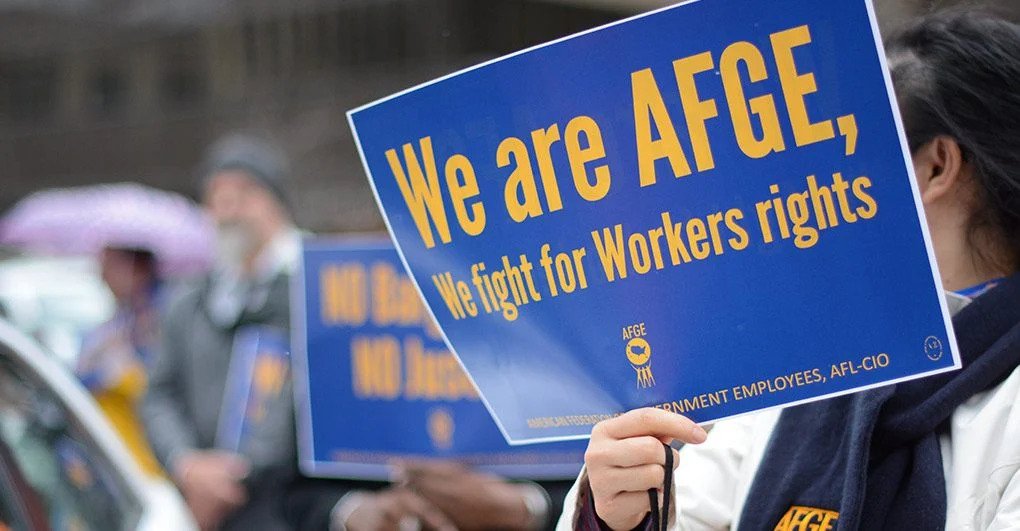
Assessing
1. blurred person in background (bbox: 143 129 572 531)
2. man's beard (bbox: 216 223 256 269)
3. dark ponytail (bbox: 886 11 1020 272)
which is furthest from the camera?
man's beard (bbox: 216 223 256 269)

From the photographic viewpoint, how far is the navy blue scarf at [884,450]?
1728mm

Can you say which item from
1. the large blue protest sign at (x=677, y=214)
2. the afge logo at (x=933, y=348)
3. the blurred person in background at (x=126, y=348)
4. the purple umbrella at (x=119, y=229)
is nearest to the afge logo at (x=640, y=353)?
the large blue protest sign at (x=677, y=214)

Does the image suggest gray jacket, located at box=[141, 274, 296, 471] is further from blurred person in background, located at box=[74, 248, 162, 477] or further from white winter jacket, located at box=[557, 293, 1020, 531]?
white winter jacket, located at box=[557, 293, 1020, 531]

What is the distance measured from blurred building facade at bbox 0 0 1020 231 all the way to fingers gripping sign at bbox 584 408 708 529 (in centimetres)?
856

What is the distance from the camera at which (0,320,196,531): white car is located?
336cm

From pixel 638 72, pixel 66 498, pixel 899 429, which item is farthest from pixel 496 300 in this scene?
pixel 66 498

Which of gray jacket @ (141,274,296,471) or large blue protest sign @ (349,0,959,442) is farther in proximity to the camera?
gray jacket @ (141,274,296,471)

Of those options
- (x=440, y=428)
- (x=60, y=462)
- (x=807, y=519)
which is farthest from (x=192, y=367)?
(x=807, y=519)

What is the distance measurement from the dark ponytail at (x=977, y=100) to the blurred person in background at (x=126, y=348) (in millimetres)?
3805

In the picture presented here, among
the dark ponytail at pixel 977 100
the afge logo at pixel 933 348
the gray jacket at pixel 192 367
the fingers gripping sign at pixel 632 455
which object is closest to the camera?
the afge logo at pixel 933 348

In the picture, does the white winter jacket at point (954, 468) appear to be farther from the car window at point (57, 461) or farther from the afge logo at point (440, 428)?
the car window at point (57, 461)

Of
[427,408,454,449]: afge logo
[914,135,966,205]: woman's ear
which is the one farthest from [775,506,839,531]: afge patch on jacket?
[427,408,454,449]: afge logo

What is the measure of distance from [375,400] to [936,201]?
6.55 ft

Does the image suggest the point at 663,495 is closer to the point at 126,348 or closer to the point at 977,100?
the point at 977,100
